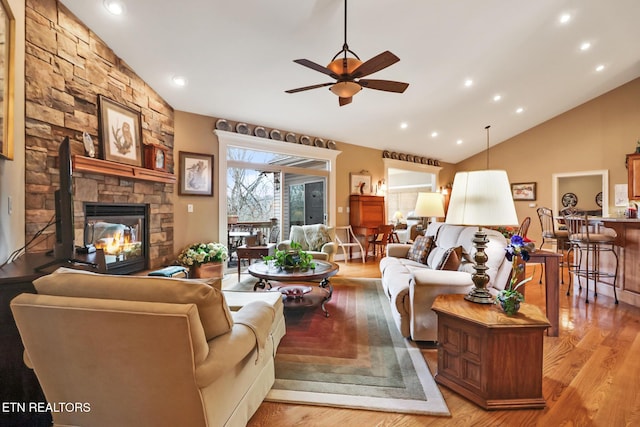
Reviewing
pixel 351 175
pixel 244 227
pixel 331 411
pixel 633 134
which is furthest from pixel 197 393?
pixel 633 134

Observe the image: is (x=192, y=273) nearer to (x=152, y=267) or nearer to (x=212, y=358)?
(x=152, y=267)

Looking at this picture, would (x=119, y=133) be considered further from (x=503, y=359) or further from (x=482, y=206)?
(x=503, y=359)

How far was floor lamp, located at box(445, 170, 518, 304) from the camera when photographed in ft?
6.07

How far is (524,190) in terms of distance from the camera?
26.8 feet

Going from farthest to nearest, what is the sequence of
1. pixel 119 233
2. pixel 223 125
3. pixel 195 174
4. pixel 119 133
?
1. pixel 223 125
2. pixel 195 174
3. pixel 119 233
4. pixel 119 133

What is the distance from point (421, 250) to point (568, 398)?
209 cm

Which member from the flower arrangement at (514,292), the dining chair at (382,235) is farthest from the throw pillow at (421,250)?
the dining chair at (382,235)

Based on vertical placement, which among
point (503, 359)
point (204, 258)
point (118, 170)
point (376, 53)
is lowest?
point (503, 359)

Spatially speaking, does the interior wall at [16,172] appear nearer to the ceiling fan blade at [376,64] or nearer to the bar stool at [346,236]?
the ceiling fan blade at [376,64]

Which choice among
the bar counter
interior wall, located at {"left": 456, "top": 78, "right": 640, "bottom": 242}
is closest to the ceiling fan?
the bar counter

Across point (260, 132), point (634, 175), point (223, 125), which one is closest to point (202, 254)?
point (223, 125)

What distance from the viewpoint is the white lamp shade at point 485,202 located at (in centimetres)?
184

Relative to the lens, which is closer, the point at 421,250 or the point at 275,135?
the point at 421,250

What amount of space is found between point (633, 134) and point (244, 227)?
880 cm
